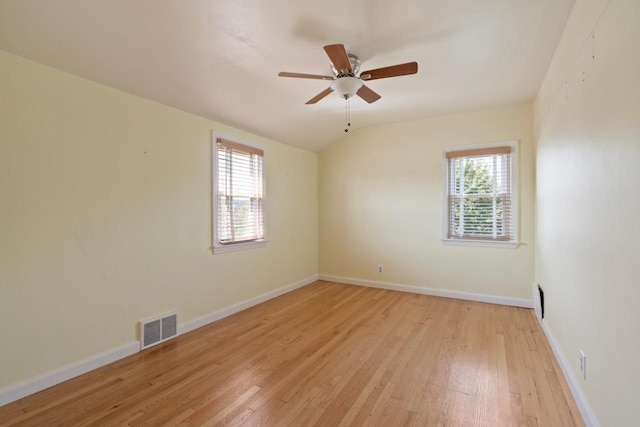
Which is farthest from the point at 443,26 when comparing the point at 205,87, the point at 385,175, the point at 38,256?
the point at 38,256

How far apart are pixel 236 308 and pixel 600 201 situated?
3.67 meters

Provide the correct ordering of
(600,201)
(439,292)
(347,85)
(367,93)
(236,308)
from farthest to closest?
(439,292) < (236,308) < (367,93) < (347,85) < (600,201)

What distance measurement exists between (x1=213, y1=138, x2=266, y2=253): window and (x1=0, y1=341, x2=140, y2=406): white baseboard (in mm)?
1315

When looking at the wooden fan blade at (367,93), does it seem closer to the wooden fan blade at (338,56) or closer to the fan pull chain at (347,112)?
the wooden fan blade at (338,56)

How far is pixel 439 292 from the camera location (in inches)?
173

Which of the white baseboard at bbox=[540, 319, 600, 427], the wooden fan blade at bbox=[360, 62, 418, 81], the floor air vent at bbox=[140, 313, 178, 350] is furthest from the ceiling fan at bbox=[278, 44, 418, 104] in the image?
the floor air vent at bbox=[140, 313, 178, 350]

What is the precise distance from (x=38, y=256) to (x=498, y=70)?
4354 mm

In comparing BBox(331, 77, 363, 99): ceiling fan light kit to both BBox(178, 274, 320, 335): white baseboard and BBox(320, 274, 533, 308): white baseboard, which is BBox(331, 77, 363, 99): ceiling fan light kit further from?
BBox(320, 274, 533, 308): white baseboard

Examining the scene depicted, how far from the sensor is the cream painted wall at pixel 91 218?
2.10 metres

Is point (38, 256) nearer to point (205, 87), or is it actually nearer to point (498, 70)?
point (205, 87)

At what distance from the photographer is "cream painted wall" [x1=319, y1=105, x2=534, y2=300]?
12.8 feet

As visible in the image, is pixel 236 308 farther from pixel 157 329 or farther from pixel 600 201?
pixel 600 201

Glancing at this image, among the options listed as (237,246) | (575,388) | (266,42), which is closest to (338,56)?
(266,42)

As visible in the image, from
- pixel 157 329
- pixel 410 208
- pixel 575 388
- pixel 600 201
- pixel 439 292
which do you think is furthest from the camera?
pixel 410 208
